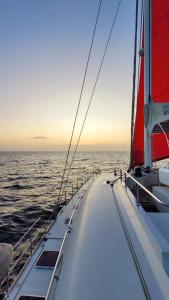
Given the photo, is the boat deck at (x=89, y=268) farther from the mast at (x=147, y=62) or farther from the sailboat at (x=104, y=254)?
the mast at (x=147, y=62)

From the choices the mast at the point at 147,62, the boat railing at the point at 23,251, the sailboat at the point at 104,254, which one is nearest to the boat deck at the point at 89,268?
the sailboat at the point at 104,254

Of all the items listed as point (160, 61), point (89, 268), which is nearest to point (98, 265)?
point (89, 268)

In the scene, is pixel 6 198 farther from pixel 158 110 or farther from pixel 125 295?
pixel 125 295

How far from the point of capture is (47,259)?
11.3 feet

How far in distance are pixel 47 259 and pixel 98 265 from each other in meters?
1.03

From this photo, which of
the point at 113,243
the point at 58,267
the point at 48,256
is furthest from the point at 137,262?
the point at 48,256

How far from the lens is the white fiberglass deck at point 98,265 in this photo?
2283mm

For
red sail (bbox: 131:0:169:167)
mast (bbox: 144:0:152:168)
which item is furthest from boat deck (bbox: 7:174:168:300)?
red sail (bbox: 131:0:169:167)

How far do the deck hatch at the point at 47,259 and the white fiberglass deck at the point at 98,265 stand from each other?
32 cm

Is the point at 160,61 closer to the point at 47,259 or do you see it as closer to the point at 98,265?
the point at 47,259

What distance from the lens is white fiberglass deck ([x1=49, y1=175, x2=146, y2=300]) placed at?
228 cm

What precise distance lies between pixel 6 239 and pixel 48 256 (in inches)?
231

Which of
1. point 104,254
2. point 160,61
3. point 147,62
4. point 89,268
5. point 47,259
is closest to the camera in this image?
point 89,268

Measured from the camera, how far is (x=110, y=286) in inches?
92.4
